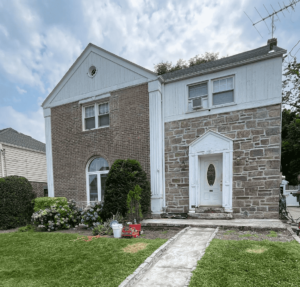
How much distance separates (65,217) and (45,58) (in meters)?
7.37

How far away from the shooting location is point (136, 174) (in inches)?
288

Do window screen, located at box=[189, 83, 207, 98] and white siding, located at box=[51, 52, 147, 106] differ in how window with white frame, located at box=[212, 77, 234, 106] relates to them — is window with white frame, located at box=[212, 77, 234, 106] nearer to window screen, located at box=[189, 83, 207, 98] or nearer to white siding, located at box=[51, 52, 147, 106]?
window screen, located at box=[189, 83, 207, 98]

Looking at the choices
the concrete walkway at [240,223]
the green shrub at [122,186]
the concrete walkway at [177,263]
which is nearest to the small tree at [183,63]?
the green shrub at [122,186]

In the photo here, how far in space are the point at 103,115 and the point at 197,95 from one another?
457 centimetres

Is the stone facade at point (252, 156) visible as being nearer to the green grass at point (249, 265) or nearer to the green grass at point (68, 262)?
the green grass at point (249, 265)

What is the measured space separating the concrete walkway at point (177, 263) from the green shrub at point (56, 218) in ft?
15.5

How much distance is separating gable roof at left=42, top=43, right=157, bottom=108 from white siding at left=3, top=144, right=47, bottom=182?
6164 mm

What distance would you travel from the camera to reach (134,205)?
6.82 metres

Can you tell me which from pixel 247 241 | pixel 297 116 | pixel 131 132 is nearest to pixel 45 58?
pixel 131 132

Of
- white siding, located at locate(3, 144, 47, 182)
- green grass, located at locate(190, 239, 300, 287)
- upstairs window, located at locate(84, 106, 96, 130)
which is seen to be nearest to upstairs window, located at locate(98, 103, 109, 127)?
upstairs window, located at locate(84, 106, 96, 130)

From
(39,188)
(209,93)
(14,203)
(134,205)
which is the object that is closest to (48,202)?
(14,203)

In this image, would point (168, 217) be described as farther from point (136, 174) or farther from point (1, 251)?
point (1, 251)

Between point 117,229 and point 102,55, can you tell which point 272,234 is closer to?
point 117,229

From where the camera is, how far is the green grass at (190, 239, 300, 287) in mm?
2799
